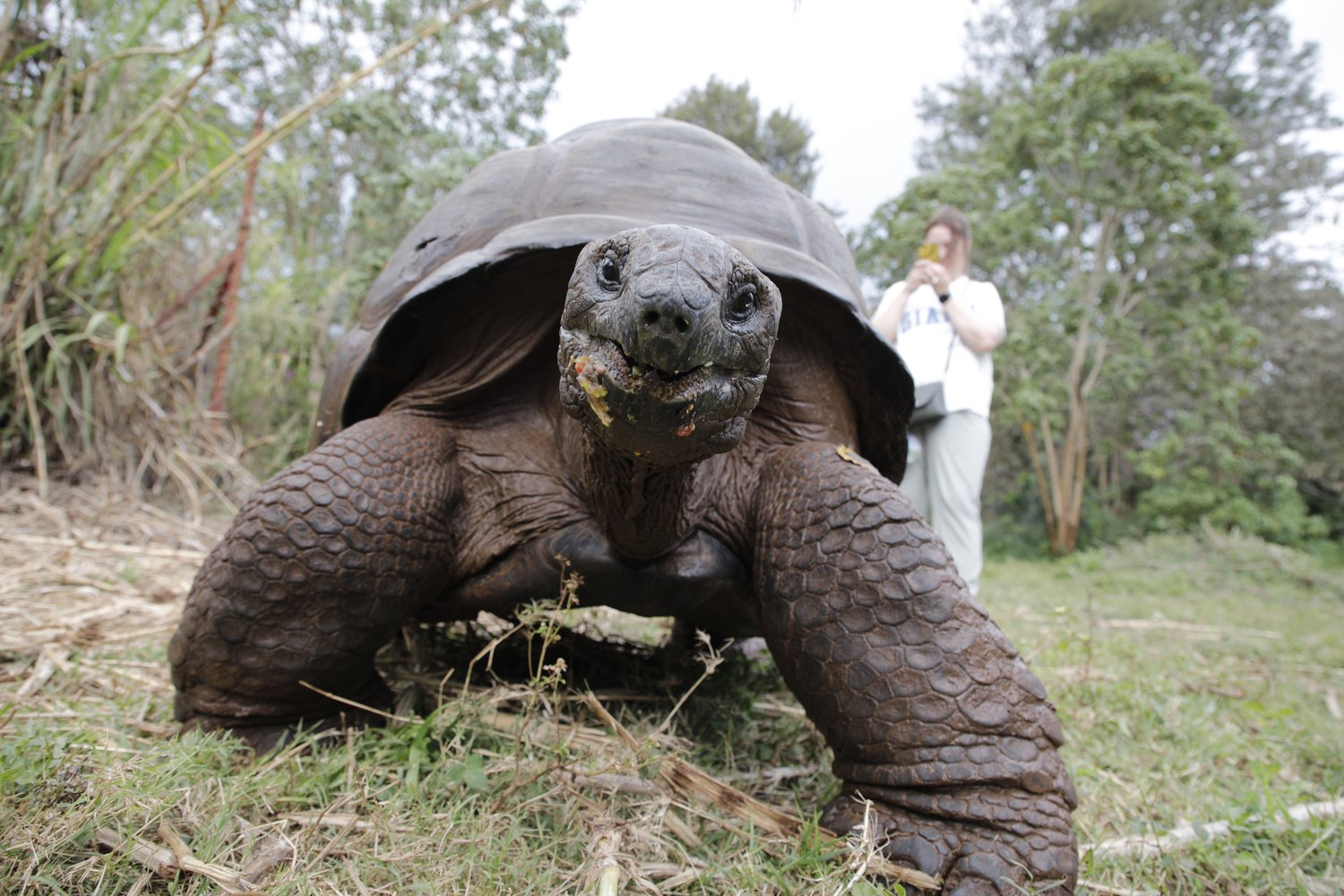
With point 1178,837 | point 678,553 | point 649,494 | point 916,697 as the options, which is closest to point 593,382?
point 649,494

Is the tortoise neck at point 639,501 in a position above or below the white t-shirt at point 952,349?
below

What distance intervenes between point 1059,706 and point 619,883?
183 cm

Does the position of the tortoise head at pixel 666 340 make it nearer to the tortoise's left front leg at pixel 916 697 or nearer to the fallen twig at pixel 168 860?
the tortoise's left front leg at pixel 916 697

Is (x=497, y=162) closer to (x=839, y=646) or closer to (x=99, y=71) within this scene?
(x=839, y=646)

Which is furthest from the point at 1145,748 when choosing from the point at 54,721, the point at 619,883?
the point at 54,721

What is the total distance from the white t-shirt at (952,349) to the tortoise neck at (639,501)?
6.37ft

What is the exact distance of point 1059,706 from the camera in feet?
8.13

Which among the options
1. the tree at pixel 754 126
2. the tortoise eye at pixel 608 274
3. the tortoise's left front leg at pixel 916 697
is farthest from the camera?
the tree at pixel 754 126

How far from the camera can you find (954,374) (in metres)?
3.23

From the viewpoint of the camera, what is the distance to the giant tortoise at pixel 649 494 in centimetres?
115

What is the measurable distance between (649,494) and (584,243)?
598 millimetres

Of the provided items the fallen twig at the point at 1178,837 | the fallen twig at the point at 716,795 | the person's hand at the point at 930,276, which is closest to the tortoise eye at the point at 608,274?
the fallen twig at the point at 716,795

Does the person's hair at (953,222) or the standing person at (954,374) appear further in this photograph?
the person's hair at (953,222)

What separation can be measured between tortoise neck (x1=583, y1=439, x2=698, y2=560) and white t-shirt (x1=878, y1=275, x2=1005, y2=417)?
6.37 feet
